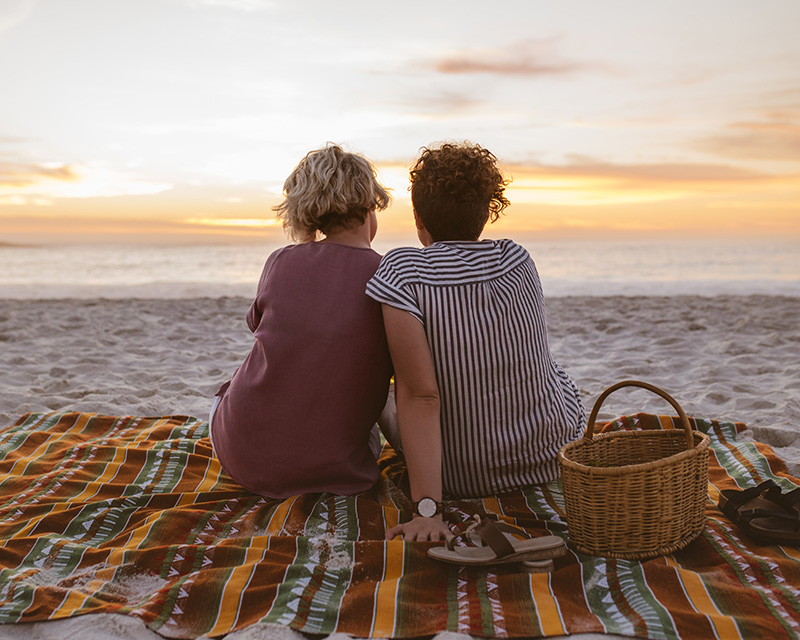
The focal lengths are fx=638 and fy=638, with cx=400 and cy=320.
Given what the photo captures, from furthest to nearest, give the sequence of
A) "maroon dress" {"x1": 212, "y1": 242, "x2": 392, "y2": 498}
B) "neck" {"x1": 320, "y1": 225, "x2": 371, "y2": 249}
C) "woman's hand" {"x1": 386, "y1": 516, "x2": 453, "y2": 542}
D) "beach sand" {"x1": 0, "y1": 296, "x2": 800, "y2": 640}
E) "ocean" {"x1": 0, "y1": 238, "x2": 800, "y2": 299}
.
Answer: "ocean" {"x1": 0, "y1": 238, "x2": 800, "y2": 299} → "beach sand" {"x1": 0, "y1": 296, "x2": 800, "y2": 640} → "neck" {"x1": 320, "y1": 225, "x2": 371, "y2": 249} → "maroon dress" {"x1": 212, "y1": 242, "x2": 392, "y2": 498} → "woman's hand" {"x1": 386, "y1": 516, "x2": 453, "y2": 542}

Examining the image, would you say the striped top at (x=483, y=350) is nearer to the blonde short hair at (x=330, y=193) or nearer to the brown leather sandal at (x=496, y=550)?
the blonde short hair at (x=330, y=193)

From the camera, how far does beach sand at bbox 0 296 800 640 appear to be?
374 centimetres

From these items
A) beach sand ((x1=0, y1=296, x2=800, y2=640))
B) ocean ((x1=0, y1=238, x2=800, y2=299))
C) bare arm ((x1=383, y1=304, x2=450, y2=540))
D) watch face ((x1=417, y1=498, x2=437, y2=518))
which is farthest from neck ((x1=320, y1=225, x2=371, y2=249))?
ocean ((x1=0, y1=238, x2=800, y2=299))

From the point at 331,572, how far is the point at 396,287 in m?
0.92

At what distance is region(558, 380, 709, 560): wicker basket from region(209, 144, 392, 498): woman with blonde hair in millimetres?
782

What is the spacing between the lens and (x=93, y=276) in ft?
57.9

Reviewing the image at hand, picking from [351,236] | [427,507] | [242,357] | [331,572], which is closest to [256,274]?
[242,357]

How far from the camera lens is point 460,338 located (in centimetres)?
216

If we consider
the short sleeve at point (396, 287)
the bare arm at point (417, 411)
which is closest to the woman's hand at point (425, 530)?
the bare arm at point (417, 411)

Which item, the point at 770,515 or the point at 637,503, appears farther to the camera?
the point at 770,515

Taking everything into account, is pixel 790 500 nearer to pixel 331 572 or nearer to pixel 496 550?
pixel 496 550

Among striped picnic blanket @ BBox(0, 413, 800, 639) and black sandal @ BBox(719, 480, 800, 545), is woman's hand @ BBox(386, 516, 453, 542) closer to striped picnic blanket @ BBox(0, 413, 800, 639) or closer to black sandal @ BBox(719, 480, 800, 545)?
striped picnic blanket @ BBox(0, 413, 800, 639)

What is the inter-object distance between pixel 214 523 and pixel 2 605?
2.33 feet

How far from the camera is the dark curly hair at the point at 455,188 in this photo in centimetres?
215
